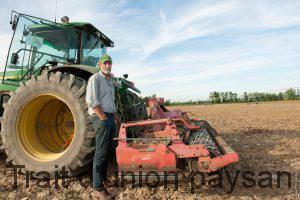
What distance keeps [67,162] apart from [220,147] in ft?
6.80

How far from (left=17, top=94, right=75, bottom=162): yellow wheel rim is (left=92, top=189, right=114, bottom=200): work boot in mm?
879

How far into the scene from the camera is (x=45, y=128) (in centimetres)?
511

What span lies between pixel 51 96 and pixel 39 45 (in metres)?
1.34

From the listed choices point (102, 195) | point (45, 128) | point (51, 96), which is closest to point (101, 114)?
point (102, 195)

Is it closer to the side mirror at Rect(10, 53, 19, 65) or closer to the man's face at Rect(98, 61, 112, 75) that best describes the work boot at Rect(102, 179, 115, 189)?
the man's face at Rect(98, 61, 112, 75)

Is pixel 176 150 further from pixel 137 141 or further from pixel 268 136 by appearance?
pixel 268 136

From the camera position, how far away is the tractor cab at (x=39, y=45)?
5.42 metres

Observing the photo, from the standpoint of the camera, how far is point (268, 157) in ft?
18.1

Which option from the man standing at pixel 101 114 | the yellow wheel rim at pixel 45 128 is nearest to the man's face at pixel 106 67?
the man standing at pixel 101 114

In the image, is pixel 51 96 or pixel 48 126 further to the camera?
pixel 48 126

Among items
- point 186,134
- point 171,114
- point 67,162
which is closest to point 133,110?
point 171,114

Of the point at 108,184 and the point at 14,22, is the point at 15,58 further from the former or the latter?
the point at 108,184

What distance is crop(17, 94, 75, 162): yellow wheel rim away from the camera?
183 inches

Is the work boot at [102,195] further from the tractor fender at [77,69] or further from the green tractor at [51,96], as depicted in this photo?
the tractor fender at [77,69]
